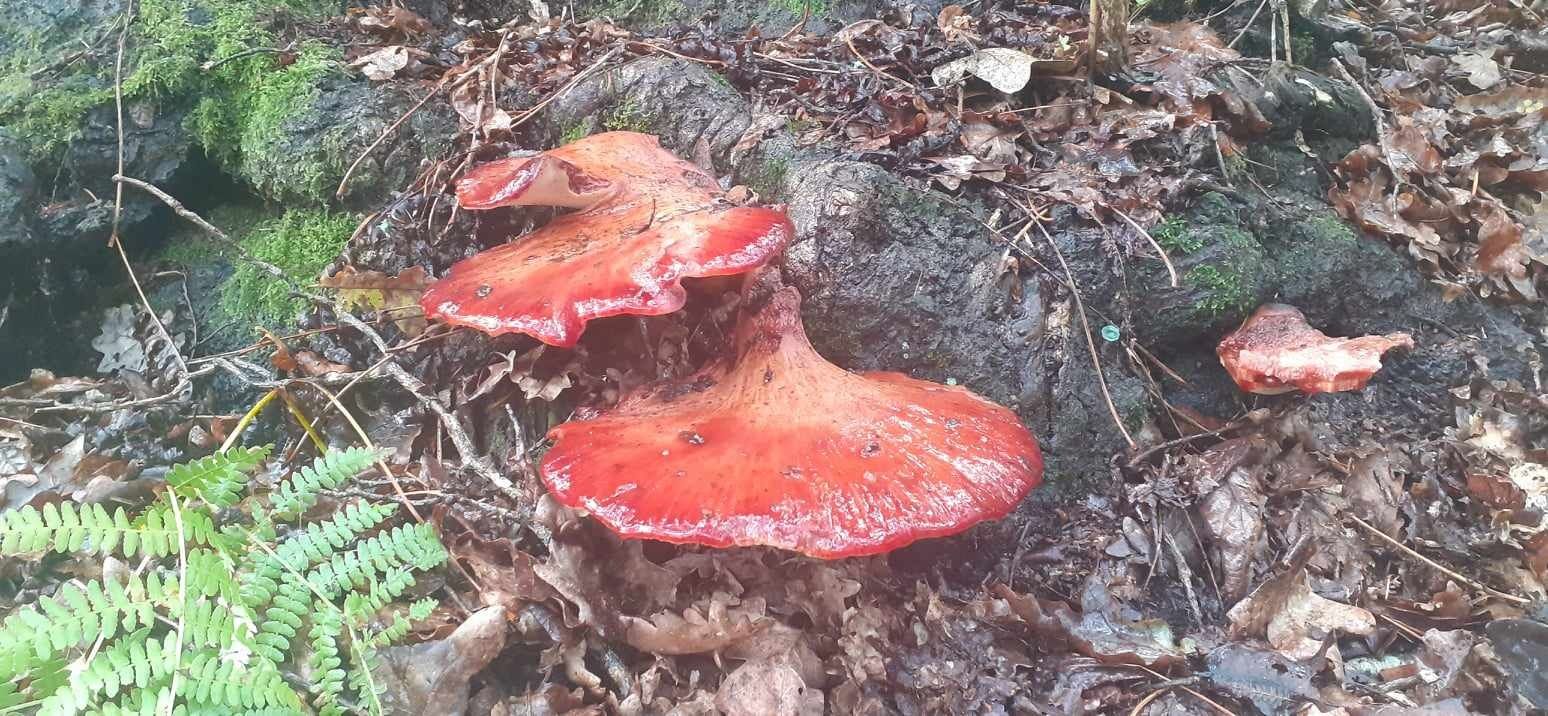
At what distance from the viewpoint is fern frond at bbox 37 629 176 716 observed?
189cm

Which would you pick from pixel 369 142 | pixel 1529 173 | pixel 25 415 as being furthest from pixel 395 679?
pixel 1529 173

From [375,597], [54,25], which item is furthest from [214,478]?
[54,25]

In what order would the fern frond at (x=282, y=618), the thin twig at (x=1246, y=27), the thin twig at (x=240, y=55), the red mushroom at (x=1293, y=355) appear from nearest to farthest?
the fern frond at (x=282, y=618) < the red mushroom at (x=1293, y=355) < the thin twig at (x=240, y=55) < the thin twig at (x=1246, y=27)

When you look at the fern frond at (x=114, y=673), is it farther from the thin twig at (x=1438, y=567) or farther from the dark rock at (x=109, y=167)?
the thin twig at (x=1438, y=567)

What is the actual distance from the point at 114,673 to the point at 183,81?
12.1 ft

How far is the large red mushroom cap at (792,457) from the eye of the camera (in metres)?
2.47

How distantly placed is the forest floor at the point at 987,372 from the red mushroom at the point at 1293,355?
152mm

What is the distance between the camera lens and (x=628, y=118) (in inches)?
169

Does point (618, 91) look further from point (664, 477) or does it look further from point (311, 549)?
point (311, 549)

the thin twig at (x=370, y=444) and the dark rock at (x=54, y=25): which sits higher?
the dark rock at (x=54, y=25)

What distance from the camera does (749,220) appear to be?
2977 mm

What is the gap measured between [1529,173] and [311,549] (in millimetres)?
6598

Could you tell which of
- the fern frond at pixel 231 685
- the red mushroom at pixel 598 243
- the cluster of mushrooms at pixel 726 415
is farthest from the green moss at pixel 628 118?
the fern frond at pixel 231 685

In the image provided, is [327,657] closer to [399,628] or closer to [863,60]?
[399,628]
